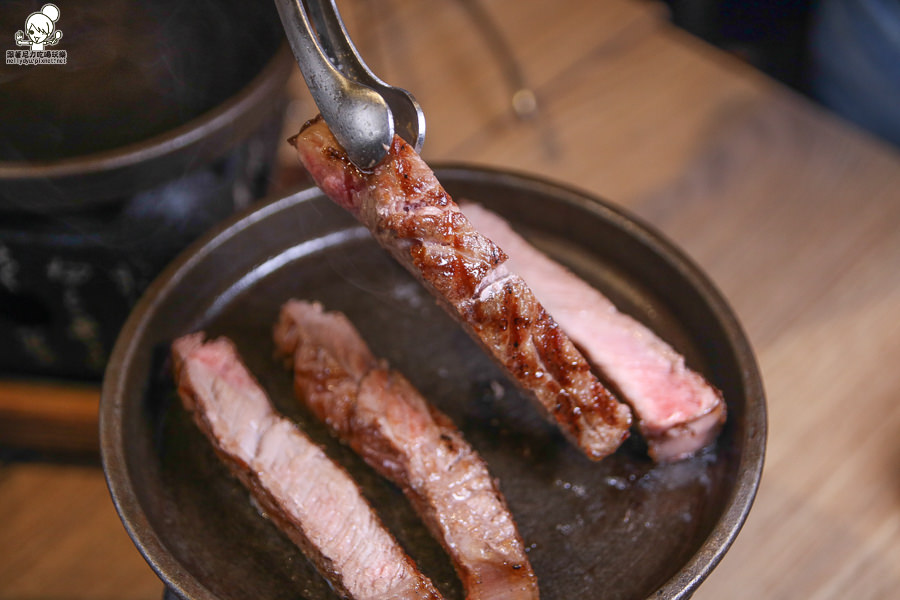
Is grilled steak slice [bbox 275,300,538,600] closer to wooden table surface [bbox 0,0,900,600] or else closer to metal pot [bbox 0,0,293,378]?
metal pot [bbox 0,0,293,378]

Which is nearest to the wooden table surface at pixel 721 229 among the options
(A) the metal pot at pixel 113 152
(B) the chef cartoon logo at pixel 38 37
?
(A) the metal pot at pixel 113 152

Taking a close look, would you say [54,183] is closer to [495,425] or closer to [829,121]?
[495,425]

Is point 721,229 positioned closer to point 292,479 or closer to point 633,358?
point 633,358

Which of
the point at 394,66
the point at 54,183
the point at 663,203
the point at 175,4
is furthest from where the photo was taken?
the point at 394,66

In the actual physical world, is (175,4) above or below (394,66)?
above

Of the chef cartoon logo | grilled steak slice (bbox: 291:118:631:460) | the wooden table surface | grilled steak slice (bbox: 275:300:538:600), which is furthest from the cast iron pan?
the chef cartoon logo

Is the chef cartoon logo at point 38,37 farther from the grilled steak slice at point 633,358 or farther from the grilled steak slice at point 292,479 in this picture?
the grilled steak slice at point 633,358

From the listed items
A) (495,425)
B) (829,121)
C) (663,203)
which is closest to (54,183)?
(495,425)
